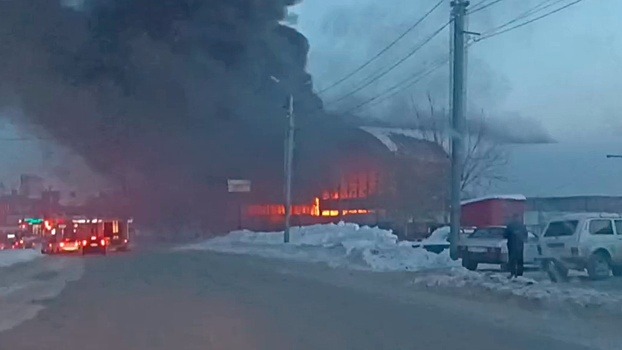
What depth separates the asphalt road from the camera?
12414 mm

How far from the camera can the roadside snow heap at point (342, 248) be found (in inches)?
1202

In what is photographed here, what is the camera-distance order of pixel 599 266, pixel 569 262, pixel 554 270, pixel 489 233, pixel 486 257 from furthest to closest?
pixel 489 233, pixel 486 257, pixel 554 270, pixel 569 262, pixel 599 266

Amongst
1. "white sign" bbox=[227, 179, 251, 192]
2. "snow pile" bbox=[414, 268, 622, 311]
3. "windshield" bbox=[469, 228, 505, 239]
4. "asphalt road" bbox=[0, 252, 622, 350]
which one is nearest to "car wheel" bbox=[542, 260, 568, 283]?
"snow pile" bbox=[414, 268, 622, 311]

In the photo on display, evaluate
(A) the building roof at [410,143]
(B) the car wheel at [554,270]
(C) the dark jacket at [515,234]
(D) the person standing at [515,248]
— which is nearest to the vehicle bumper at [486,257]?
(B) the car wheel at [554,270]

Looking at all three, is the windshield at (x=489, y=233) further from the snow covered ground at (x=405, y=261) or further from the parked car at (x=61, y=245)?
the parked car at (x=61, y=245)

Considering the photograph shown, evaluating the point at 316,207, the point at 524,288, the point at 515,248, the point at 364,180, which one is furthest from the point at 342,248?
the point at 316,207

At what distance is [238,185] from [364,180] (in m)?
A: 7.99

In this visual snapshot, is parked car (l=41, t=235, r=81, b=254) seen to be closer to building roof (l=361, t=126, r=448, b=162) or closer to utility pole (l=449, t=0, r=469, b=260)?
building roof (l=361, t=126, r=448, b=162)

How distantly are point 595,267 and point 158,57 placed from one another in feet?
133

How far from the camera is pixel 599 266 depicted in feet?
78.1

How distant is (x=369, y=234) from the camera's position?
44.1 meters

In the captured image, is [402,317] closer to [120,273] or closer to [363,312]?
[363,312]

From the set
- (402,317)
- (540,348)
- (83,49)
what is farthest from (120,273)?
(83,49)

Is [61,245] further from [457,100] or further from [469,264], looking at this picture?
[457,100]
